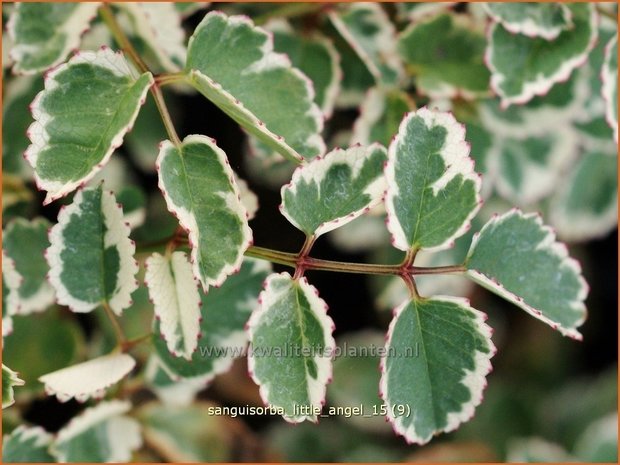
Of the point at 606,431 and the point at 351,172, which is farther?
the point at 606,431

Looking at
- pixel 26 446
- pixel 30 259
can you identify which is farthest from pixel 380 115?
pixel 26 446

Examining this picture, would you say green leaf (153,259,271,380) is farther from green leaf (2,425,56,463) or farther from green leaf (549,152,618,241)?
green leaf (549,152,618,241)

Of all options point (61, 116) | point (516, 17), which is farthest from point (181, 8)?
point (516, 17)

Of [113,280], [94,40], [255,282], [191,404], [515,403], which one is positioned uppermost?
[94,40]

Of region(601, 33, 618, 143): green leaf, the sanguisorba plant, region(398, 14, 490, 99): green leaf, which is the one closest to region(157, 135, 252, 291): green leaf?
the sanguisorba plant

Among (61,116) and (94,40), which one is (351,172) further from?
(94,40)

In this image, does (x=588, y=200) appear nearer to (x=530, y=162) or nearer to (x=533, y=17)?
(x=530, y=162)

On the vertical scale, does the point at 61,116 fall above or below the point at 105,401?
above
